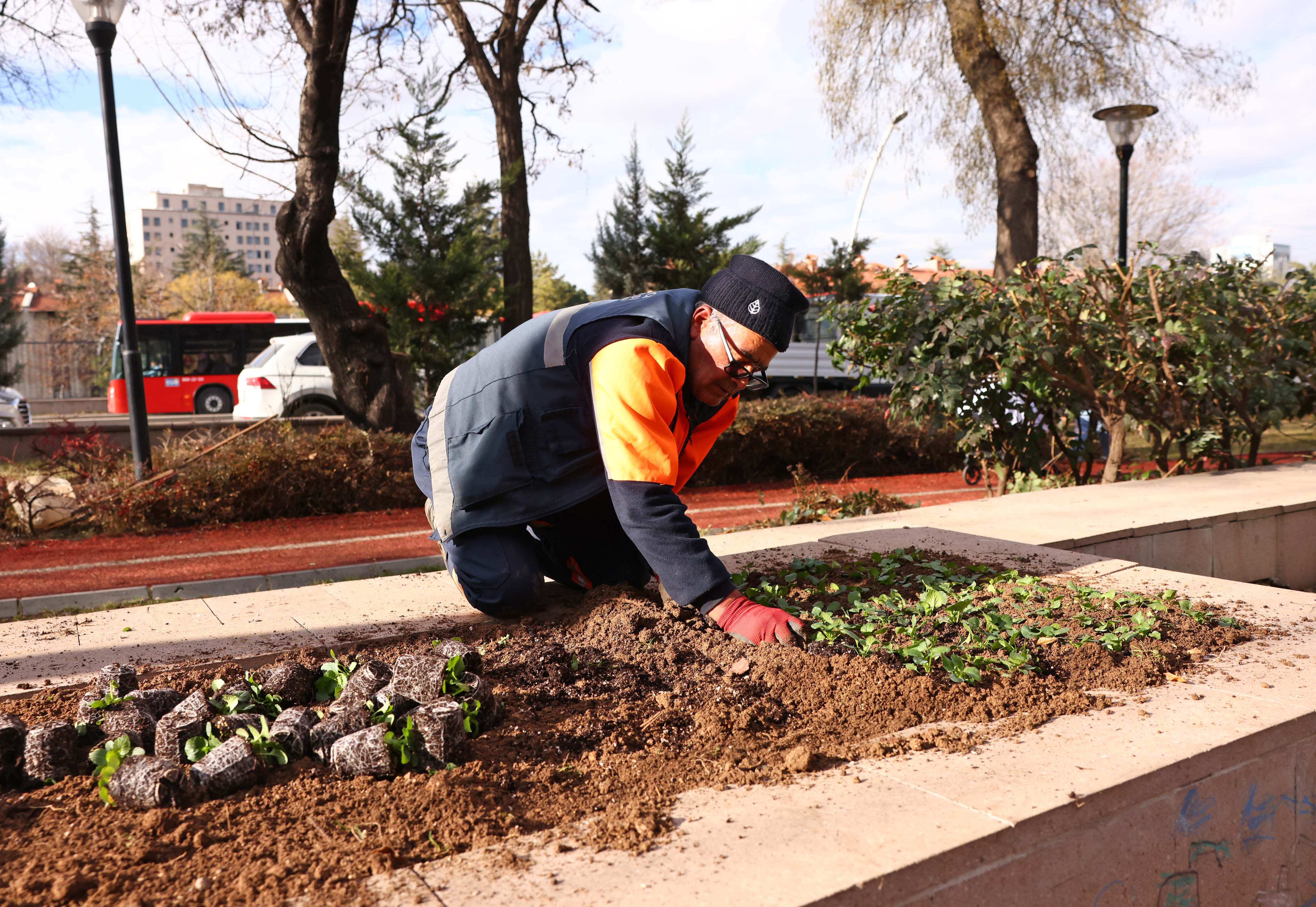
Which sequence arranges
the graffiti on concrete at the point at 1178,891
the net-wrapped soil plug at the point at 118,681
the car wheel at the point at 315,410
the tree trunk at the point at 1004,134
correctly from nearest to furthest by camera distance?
the graffiti on concrete at the point at 1178,891
the net-wrapped soil plug at the point at 118,681
the tree trunk at the point at 1004,134
the car wheel at the point at 315,410

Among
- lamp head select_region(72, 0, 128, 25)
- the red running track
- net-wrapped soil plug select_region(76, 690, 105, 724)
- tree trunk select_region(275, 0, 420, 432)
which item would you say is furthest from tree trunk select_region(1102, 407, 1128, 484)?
lamp head select_region(72, 0, 128, 25)

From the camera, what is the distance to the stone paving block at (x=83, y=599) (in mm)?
5438


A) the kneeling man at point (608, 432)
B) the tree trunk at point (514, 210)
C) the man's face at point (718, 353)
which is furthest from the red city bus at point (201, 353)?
the man's face at point (718, 353)

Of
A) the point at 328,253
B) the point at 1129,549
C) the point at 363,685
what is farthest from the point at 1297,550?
the point at 328,253

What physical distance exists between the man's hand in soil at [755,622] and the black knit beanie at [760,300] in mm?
812

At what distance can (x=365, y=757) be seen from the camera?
213 centimetres

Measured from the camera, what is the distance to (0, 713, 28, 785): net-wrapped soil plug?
217 centimetres

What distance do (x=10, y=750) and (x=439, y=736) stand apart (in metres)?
1.00

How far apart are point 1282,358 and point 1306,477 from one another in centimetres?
132

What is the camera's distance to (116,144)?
8.48 metres

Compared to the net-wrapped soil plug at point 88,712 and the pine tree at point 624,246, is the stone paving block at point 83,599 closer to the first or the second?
the net-wrapped soil plug at point 88,712

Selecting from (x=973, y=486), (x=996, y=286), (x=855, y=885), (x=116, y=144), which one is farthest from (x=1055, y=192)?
(x=855, y=885)

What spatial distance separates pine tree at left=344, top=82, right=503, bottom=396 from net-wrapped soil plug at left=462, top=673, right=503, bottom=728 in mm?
13921

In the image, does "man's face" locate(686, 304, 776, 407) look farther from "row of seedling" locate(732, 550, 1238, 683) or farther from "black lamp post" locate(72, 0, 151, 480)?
"black lamp post" locate(72, 0, 151, 480)
